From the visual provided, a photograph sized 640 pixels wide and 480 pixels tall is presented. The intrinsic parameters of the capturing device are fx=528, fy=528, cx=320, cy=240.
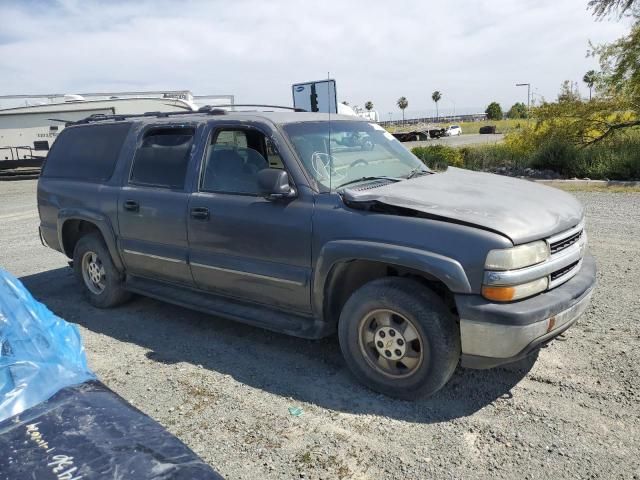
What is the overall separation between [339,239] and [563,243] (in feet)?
4.83

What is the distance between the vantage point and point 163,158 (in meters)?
4.80

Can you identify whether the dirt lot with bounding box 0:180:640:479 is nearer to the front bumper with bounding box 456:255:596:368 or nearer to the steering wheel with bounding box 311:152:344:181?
the front bumper with bounding box 456:255:596:368

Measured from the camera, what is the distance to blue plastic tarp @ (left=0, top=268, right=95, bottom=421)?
3033mm

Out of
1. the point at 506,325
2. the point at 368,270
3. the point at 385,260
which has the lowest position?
the point at 506,325

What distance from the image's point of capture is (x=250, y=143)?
14.5ft

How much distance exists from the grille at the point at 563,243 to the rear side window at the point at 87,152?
4.02 m

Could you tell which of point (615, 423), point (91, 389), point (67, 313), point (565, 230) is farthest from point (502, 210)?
point (67, 313)

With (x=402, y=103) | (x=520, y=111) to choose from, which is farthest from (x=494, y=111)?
(x=520, y=111)

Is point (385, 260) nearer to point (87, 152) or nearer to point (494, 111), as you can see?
point (87, 152)

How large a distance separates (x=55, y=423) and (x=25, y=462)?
1.11 ft

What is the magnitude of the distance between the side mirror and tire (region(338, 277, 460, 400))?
883mm

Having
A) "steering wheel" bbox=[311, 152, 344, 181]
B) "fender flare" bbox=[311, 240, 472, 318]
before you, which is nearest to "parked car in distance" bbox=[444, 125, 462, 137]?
"steering wheel" bbox=[311, 152, 344, 181]

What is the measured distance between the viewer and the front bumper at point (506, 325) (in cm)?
306

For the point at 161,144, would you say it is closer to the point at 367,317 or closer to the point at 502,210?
the point at 367,317
